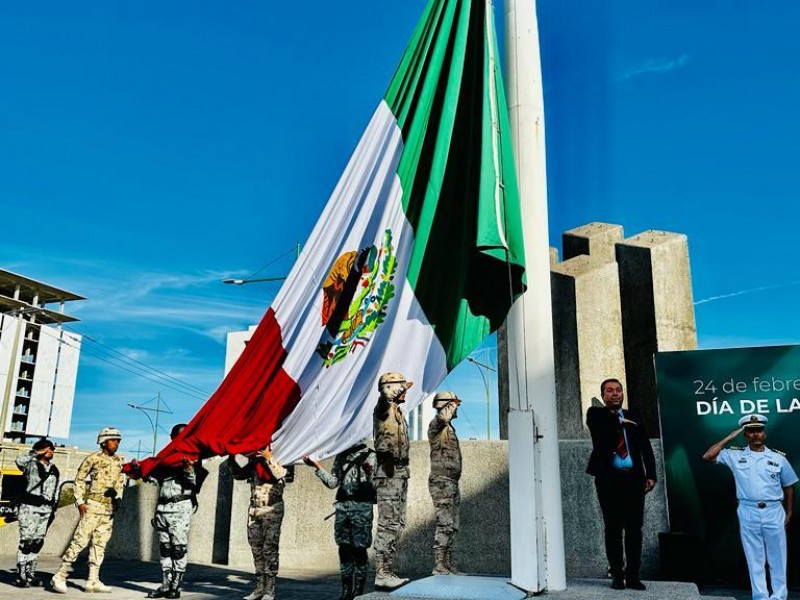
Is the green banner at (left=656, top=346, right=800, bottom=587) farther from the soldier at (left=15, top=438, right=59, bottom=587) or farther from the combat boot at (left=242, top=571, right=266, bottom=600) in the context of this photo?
the soldier at (left=15, top=438, right=59, bottom=587)

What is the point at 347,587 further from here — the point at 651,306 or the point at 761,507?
the point at 651,306

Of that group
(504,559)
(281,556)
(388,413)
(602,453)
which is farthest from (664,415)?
(281,556)

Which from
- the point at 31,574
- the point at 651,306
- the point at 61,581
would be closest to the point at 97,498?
the point at 61,581

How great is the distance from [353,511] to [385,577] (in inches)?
39.4

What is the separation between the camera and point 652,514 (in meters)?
8.27

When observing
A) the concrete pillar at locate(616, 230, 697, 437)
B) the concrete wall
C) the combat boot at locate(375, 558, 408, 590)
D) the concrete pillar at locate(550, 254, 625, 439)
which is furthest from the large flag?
the concrete pillar at locate(616, 230, 697, 437)

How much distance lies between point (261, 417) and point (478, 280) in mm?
1933

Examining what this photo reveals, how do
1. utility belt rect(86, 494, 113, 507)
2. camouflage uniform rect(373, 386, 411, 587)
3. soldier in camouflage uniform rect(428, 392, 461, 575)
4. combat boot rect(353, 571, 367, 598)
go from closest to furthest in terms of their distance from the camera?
1. camouflage uniform rect(373, 386, 411, 587)
2. combat boot rect(353, 571, 367, 598)
3. soldier in camouflage uniform rect(428, 392, 461, 575)
4. utility belt rect(86, 494, 113, 507)

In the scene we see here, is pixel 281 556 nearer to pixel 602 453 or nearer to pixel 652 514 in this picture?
pixel 652 514

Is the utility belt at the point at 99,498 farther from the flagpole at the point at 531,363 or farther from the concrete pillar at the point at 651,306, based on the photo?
the concrete pillar at the point at 651,306

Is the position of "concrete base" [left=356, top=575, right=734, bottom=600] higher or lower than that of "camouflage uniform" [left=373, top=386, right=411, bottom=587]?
lower

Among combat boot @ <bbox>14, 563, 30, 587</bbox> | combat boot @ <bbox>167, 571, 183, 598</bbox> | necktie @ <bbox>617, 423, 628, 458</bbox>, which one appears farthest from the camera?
combat boot @ <bbox>14, 563, 30, 587</bbox>

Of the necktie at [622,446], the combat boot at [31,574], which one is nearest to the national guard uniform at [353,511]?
the necktie at [622,446]

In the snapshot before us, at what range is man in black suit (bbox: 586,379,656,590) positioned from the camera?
5043 mm
